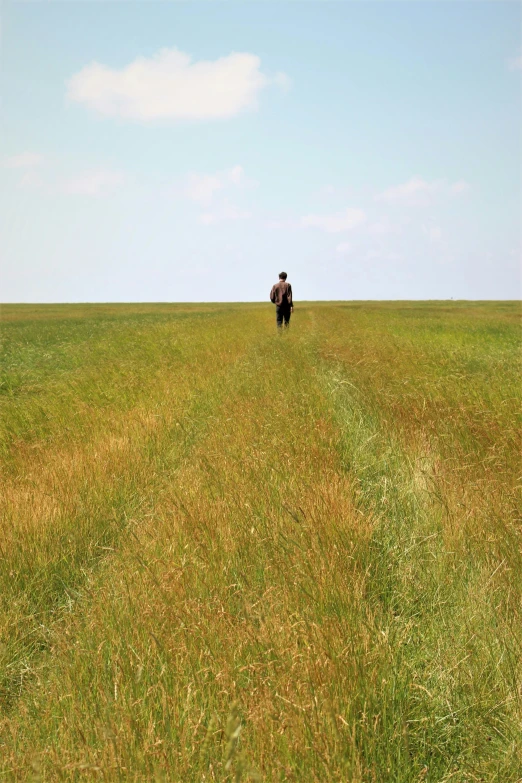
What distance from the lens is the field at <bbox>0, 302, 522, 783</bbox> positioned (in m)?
1.92

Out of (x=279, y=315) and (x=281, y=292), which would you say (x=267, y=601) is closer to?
(x=281, y=292)

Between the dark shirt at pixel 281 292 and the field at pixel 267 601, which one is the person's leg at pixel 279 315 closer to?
the dark shirt at pixel 281 292

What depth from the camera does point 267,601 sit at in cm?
273

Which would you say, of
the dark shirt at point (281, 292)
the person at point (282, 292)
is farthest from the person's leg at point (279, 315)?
the dark shirt at point (281, 292)

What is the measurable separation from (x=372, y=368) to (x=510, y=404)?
379 centimetres

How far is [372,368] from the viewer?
34.7 ft

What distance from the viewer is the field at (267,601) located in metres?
1.92

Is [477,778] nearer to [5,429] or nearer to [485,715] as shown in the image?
[485,715]

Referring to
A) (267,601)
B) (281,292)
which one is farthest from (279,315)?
(267,601)

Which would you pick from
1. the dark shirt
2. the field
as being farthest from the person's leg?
the field

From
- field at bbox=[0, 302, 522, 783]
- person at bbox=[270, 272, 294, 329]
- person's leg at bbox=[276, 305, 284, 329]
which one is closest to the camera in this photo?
field at bbox=[0, 302, 522, 783]

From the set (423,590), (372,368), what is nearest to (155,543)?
(423,590)

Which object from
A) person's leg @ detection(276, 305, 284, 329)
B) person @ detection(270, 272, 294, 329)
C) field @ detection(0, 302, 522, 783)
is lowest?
field @ detection(0, 302, 522, 783)

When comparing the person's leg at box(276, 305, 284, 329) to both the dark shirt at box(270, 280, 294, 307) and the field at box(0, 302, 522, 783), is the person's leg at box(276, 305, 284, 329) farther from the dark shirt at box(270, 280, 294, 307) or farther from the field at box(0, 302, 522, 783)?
the field at box(0, 302, 522, 783)
